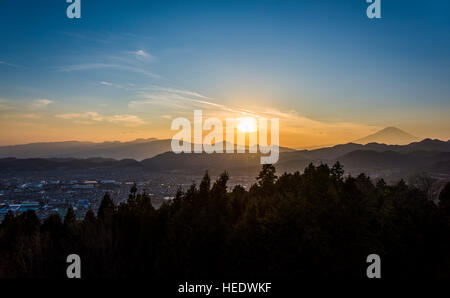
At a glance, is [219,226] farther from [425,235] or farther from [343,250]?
[425,235]

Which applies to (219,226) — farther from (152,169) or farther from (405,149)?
(405,149)

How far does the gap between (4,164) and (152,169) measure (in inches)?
2918

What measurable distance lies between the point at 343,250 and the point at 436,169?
110 metres

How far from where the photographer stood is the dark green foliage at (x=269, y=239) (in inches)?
503

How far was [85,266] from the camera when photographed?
1638 centimetres

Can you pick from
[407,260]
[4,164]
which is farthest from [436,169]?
[4,164]

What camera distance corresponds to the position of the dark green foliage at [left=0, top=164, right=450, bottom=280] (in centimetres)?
1277

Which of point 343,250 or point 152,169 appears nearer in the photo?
point 343,250

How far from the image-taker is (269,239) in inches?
543

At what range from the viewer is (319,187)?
14.6 meters
